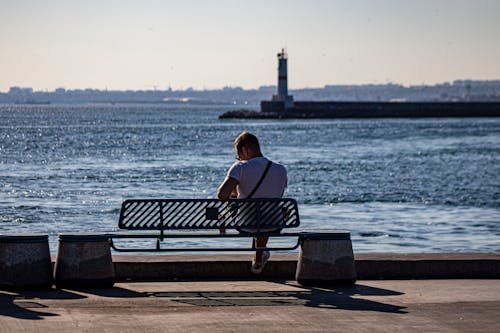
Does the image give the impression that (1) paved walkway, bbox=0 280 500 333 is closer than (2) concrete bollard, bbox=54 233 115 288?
Yes

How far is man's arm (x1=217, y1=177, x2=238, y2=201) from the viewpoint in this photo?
9.73 metres

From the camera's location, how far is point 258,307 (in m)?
8.60

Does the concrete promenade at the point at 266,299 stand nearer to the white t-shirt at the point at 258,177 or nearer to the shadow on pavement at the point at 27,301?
the shadow on pavement at the point at 27,301

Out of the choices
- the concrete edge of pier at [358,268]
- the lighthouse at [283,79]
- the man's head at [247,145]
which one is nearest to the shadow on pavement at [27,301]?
the concrete edge of pier at [358,268]

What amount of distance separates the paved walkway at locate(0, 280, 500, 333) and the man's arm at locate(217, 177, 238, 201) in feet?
2.42

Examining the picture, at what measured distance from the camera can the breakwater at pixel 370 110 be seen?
157 m

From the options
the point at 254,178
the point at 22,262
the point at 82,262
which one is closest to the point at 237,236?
the point at 254,178

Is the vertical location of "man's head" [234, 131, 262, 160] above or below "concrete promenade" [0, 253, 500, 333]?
above

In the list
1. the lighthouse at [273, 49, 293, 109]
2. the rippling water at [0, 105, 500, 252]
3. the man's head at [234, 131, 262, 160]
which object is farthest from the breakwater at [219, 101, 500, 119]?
the man's head at [234, 131, 262, 160]

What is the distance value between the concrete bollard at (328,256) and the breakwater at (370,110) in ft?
475

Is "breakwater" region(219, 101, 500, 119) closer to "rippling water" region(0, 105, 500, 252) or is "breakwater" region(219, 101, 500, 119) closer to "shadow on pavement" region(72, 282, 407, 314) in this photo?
"rippling water" region(0, 105, 500, 252)

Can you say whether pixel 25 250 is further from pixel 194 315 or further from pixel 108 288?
pixel 194 315

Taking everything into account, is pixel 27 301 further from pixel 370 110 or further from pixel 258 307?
pixel 370 110

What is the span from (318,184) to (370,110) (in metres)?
127
